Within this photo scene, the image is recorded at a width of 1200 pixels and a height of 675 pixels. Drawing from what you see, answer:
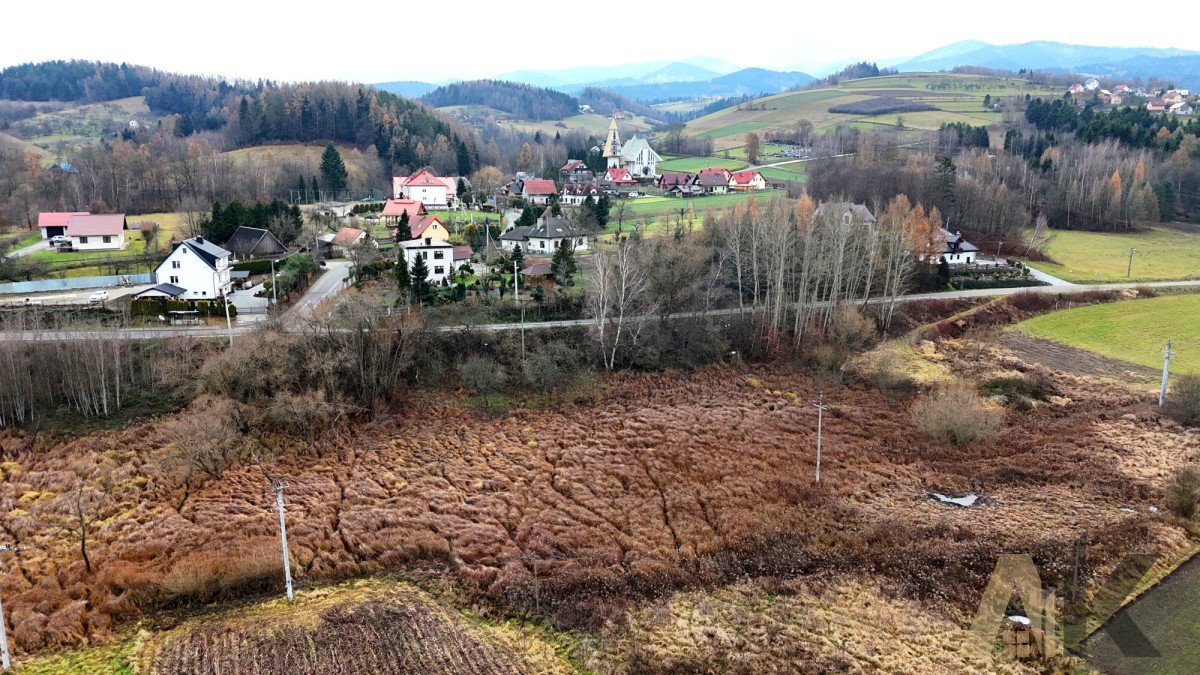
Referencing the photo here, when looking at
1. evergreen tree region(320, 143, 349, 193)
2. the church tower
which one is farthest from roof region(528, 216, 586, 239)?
the church tower

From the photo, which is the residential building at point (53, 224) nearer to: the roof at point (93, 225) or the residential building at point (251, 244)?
the roof at point (93, 225)

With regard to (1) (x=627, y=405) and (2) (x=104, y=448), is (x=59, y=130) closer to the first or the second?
(2) (x=104, y=448)

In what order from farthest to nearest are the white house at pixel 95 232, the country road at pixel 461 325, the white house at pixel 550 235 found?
the white house at pixel 550 235 → the white house at pixel 95 232 → the country road at pixel 461 325

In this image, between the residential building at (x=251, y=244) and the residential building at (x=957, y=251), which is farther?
the residential building at (x=957, y=251)

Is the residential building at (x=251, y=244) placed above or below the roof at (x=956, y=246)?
above

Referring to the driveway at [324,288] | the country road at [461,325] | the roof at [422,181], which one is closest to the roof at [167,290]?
the country road at [461,325]

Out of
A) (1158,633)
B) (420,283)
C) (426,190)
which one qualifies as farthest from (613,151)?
(1158,633)

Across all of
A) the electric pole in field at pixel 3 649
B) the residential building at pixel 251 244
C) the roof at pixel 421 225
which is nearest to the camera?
the electric pole in field at pixel 3 649

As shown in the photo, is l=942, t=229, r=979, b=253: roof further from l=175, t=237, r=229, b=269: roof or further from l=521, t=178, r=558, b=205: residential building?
l=175, t=237, r=229, b=269: roof
